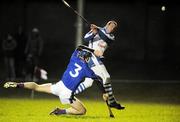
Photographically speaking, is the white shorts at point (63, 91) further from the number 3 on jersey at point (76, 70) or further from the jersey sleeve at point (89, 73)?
the jersey sleeve at point (89, 73)

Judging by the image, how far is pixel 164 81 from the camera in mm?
28953

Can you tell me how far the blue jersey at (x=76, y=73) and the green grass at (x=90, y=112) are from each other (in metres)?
0.80

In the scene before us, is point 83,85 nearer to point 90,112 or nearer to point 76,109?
point 76,109

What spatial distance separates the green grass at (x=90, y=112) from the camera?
16.9 m

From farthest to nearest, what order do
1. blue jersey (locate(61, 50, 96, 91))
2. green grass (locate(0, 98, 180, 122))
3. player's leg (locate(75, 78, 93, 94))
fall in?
player's leg (locate(75, 78, 93, 94))
blue jersey (locate(61, 50, 96, 91))
green grass (locate(0, 98, 180, 122))

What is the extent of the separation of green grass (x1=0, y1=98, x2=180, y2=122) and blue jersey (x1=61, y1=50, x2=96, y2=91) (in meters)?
0.80

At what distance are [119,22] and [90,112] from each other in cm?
1910

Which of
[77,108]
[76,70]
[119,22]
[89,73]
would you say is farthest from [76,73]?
[119,22]

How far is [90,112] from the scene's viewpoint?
1883cm

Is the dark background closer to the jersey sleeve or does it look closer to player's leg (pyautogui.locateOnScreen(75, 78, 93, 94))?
player's leg (pyautogui.locateOnScreen(75, 78, 93, 94))

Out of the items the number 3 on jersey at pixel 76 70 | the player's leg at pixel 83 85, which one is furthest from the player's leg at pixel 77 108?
the number 3 on jersey at pixel 76 70

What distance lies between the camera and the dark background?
37.6 metres

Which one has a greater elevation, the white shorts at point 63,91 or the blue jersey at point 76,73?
the blue jersey at point 76,73

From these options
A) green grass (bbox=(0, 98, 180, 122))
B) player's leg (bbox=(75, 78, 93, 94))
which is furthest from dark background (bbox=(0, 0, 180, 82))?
player's leg (bbox=(75, 78, 93, 94))
